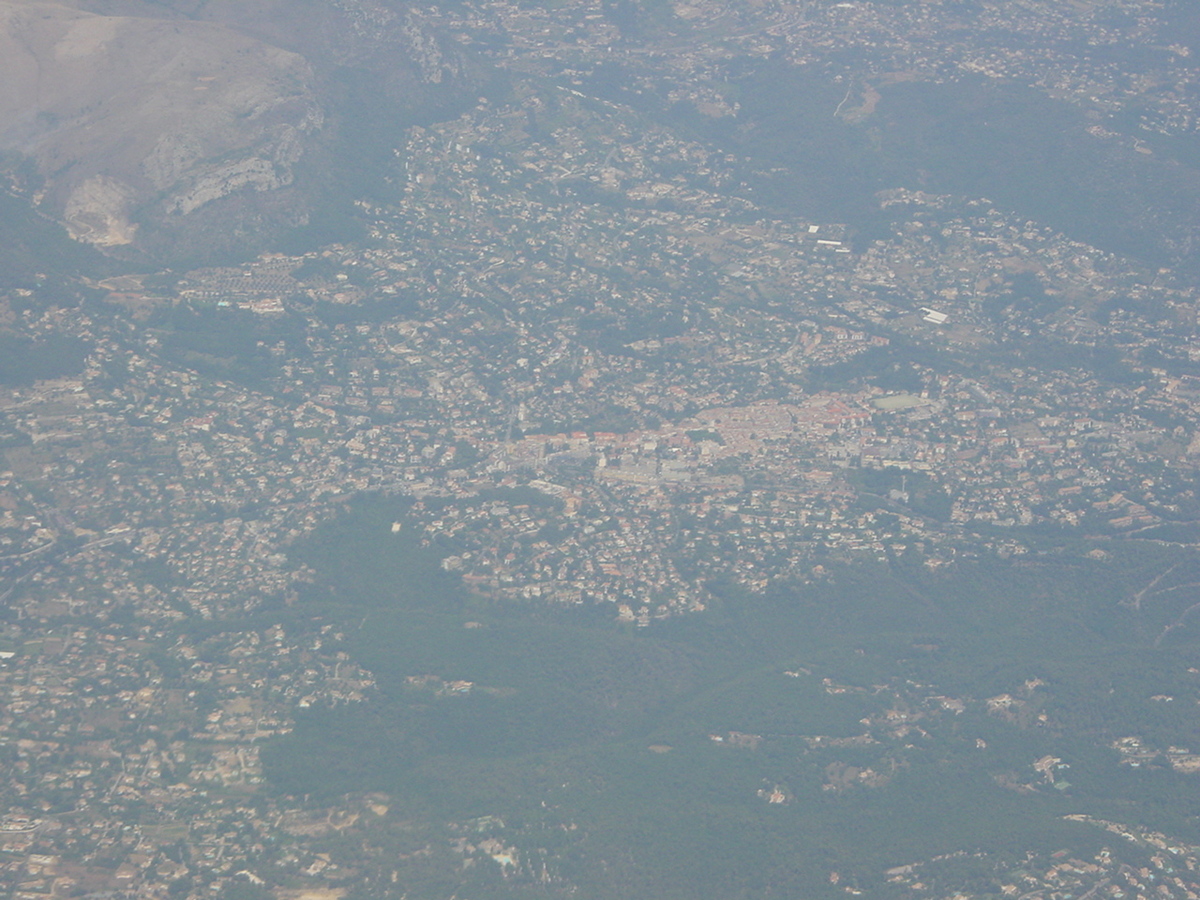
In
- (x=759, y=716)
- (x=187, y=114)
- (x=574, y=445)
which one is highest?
(x=187, y=114)

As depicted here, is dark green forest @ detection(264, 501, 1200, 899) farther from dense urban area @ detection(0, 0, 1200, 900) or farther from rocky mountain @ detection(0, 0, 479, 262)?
rocky mountain @ detection(0, 0, 479, 262)

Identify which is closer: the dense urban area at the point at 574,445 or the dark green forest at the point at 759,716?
the dark green forest at the point at 759,716

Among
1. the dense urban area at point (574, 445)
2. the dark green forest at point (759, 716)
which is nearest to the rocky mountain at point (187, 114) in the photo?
the dense urban area at point (574, 445)

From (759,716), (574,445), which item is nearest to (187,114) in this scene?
(574,445)

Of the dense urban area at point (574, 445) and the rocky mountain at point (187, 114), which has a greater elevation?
the rocky mountain at point (187, 114)

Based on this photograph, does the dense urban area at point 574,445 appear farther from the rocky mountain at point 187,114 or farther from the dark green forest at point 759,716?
the rocky mountain at point 187,114

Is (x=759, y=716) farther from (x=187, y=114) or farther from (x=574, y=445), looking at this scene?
(x=187, y=114)

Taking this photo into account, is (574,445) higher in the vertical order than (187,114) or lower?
lower

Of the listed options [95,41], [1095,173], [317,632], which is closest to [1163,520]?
[1095,173]
